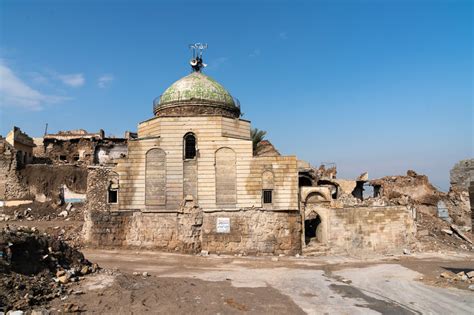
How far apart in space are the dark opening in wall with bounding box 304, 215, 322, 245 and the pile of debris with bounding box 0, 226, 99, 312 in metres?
13.1

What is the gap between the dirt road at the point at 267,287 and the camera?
1055cm

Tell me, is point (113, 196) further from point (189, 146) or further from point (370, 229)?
point (370, 229)

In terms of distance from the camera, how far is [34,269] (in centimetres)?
1198

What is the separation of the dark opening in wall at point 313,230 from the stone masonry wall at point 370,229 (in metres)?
0.96

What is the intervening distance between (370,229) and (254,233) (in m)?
6.88

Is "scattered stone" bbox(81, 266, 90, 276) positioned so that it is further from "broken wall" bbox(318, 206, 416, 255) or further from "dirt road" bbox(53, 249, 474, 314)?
"broken wall" bbox(318, 206, 416, 255)

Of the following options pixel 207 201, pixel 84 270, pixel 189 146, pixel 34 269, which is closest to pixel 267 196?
pixel 207 201

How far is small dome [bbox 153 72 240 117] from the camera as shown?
24.0 m

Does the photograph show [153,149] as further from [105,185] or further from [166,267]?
[166,267]

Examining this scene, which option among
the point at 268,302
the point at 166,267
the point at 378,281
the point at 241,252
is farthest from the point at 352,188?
the point at 268,302

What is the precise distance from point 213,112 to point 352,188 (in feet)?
44.2

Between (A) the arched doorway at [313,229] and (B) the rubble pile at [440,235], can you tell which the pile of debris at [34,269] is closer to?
(A) the arched doorway at [313,229]

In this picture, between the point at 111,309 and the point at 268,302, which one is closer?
the point at 111,309

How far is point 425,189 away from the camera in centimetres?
3139
